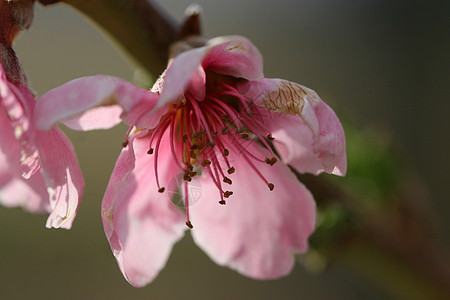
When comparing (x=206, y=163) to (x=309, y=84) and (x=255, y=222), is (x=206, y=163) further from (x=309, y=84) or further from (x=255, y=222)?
(x=309, y=84)

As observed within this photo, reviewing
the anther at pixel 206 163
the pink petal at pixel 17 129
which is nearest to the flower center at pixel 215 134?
the anther at pixel 206 163

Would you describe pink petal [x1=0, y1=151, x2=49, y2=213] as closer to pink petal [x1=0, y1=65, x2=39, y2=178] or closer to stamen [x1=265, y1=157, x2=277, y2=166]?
pink petal [x1=0, y1=65, x2=39, y2=178]

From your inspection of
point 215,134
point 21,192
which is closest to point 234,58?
point 215,134

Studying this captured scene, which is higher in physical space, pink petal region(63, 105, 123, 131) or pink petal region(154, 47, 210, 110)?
pink petal region(154, 47, 210, 110)

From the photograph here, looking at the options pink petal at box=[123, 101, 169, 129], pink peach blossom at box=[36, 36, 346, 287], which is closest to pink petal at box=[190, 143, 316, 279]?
pink peach blossom at box=[36, 36, 346, 287]

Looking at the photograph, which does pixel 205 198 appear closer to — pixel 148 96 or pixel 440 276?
pixel 148 96
